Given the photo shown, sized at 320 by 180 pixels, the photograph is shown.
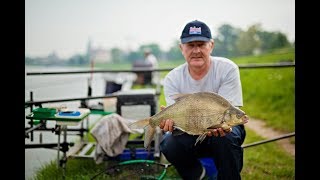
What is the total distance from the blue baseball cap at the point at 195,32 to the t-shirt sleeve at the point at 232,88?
33cm

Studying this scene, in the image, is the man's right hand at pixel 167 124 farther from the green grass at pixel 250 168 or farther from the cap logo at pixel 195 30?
the green grass at pixel 250 168

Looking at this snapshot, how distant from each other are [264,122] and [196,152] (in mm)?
4051

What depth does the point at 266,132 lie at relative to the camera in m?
5.57

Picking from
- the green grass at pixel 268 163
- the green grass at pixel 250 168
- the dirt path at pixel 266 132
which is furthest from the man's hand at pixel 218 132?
the dirt path at pixel 266 132

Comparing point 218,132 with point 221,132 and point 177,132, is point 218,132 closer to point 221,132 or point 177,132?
point 221,132

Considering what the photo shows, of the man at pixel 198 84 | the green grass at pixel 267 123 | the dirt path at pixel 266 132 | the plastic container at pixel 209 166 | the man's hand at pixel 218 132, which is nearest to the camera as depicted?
the man's hand at pixel 218 132

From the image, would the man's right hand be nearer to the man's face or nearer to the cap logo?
the man's face

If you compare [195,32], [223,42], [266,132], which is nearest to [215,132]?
[195,32]

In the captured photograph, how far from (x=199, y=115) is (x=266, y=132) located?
364 centimetres

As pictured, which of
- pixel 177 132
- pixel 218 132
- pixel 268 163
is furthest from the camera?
pixel 268 163

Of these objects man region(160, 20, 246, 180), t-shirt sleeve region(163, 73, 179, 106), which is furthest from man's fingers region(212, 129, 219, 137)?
t-shirt sleeve region(163, 73, 179, 106)

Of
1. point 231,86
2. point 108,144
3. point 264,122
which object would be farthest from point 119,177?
point 264,122

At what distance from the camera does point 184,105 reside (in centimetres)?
230

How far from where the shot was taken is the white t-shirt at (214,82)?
266 cm
